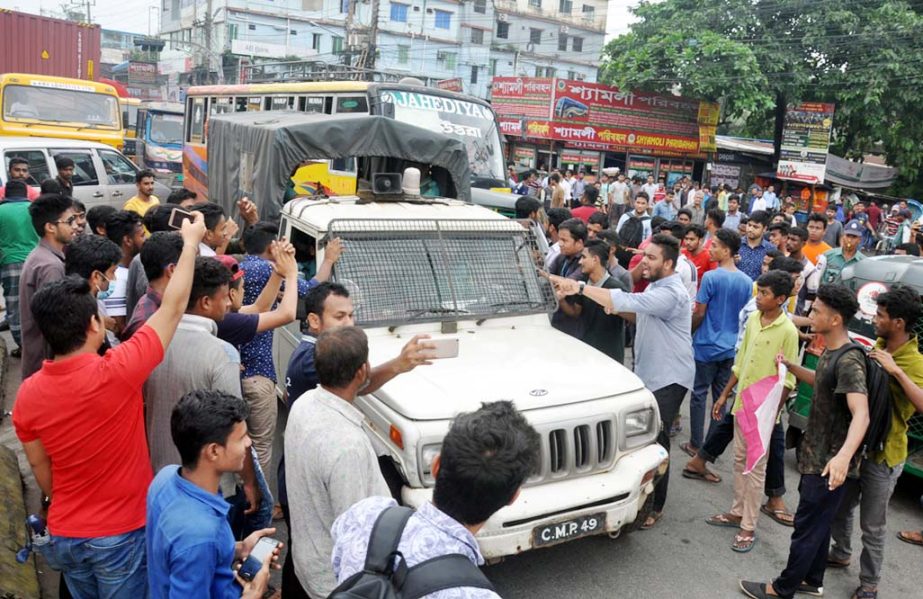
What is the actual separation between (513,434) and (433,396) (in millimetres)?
2041

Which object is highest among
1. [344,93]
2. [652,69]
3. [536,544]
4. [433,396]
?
[652,69]

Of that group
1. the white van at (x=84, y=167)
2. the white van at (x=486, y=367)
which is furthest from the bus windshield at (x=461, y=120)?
the white van at (x=486, y=367)

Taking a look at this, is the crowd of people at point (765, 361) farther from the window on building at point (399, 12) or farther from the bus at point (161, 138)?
the window on building at point (399, 12)

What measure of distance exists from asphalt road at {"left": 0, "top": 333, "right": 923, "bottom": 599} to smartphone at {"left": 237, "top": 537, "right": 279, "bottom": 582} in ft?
6.31

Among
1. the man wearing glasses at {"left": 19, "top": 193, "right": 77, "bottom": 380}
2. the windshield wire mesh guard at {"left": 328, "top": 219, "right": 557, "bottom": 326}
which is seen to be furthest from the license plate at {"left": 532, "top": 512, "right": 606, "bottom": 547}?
the man wearing glasses at {"left": 19, "top": 193, "right": 77, "bottom": 380}

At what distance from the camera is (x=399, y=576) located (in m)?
1.59

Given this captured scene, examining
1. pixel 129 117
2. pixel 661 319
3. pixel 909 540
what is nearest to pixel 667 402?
pixel 661 319

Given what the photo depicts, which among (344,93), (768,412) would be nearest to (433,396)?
(768,412)

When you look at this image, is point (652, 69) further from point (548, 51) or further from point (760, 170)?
point (548, 51)

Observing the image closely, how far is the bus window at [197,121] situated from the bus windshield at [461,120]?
686 cm

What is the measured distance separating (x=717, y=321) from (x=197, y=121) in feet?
47.4

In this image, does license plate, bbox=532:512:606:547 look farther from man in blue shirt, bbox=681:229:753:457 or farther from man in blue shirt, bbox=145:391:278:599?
man in blue shirt, bbox=681:229:753:457

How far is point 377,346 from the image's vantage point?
A: 448 cm

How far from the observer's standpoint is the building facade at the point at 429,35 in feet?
160
